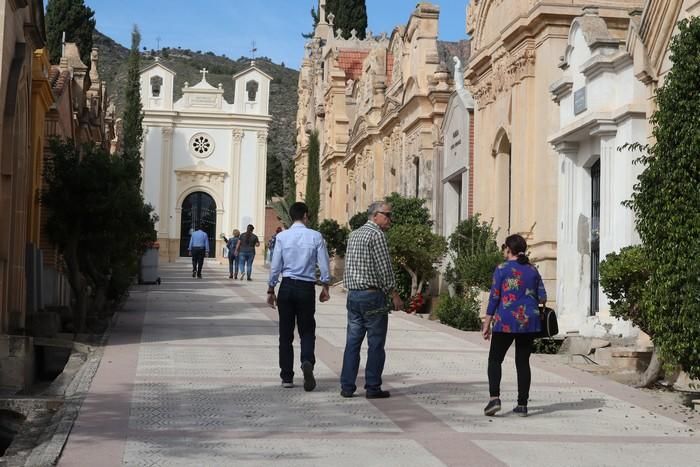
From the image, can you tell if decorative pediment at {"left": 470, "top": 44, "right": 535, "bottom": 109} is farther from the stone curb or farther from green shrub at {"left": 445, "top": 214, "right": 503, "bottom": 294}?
the stone curb

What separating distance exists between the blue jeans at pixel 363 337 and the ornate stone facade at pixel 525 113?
9.91 meters

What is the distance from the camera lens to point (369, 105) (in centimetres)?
4125

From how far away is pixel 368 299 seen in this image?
37.0ft

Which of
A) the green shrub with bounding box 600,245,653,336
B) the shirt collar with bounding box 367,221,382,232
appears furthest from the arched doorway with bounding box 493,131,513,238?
the shirt collar with bounding box 367,221,382,232

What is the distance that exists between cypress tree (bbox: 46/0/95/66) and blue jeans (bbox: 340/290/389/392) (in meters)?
50.9

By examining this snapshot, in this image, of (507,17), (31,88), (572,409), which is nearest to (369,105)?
(507,17)

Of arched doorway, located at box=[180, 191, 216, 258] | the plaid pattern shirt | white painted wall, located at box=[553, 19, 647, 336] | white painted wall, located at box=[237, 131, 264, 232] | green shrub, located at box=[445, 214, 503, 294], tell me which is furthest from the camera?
white painted wall, located at box=[237, 131, 264, 232]

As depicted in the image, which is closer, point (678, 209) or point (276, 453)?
point (276, 453)

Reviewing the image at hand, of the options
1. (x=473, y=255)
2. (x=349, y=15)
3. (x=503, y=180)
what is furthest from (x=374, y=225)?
(x=349, y=15)

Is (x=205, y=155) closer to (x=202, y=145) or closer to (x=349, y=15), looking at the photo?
(x=202, y=145)

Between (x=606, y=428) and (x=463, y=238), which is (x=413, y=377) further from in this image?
(x=463, y=238)

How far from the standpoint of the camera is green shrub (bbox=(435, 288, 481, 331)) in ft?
71.5

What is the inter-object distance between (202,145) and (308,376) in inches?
2286

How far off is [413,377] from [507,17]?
41.2ft
